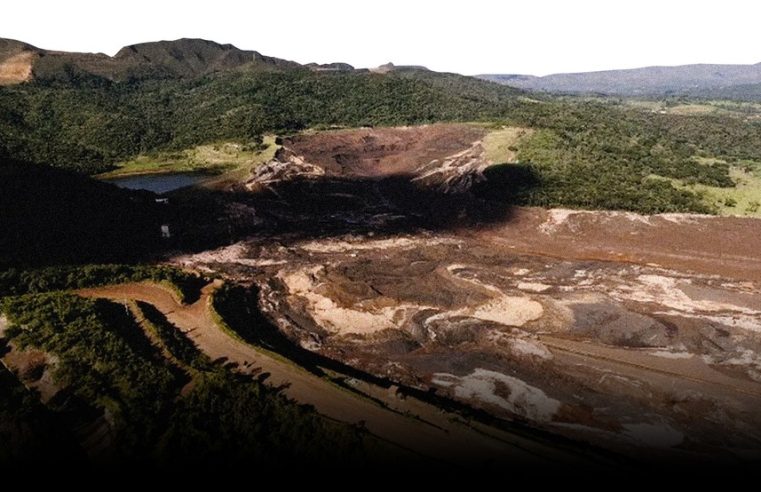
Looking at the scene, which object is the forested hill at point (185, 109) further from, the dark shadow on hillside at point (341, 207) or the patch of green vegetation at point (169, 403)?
the patch of green vegetation at point (169, 403)

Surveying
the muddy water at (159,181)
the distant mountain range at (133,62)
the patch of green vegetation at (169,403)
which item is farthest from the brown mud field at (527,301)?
the distant mountain range at (133,62)

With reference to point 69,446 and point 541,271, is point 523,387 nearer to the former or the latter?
point 541,271

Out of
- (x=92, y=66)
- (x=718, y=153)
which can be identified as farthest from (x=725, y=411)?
(x=92, y=66)

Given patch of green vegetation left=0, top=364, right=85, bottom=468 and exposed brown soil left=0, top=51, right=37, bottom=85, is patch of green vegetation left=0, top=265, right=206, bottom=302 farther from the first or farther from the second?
exposed brown soil left=0, top=51, right=37, bottom=85

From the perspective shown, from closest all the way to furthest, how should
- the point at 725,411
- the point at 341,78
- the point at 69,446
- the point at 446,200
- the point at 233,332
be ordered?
the point at 69,446 → the point at 725,411 → the point at 233,332 → the point at 446,200 → the point at 341,78

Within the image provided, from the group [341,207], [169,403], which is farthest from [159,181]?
[169,403]

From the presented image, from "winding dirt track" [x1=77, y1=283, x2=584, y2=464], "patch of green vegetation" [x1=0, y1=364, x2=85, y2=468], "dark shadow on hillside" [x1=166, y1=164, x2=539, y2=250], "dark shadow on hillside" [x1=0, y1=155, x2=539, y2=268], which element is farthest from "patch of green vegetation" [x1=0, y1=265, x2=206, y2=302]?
"patch of green vegetation" [x1=0, y1=364, x2=85, y2=468]
